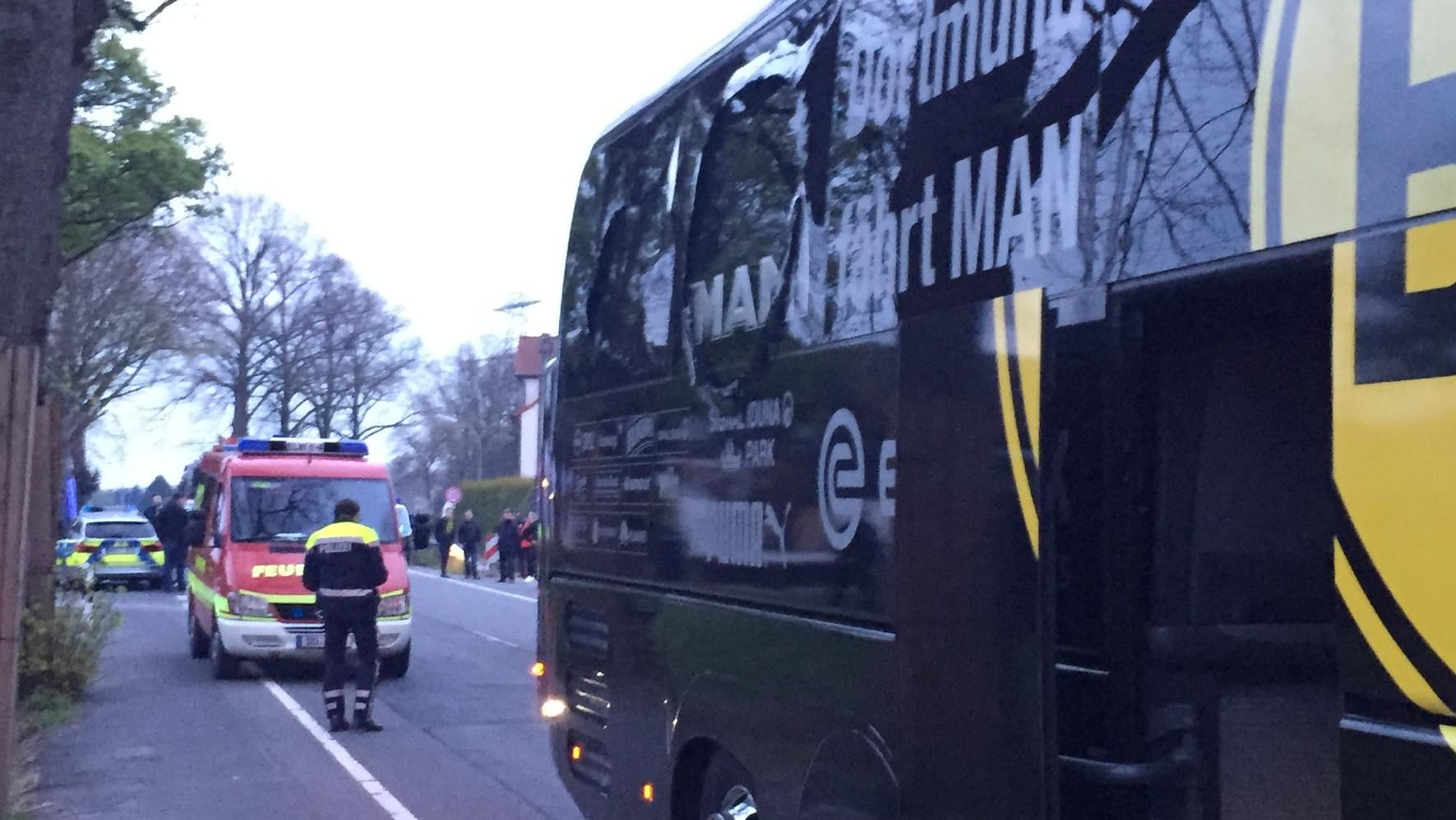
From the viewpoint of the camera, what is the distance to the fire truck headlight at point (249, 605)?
15.8 metres

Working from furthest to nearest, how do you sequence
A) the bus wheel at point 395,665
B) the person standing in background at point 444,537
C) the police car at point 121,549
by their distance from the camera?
the person standing in background at point 444,537 → the police car at point 121,549 → the bus wheel at point 395,665

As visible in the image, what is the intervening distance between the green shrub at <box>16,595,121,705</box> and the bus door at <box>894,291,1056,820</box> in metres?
10.8

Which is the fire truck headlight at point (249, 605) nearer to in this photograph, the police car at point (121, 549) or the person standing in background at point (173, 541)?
the person standing in background at point (173, 541)

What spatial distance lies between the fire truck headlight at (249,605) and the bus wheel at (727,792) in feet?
35.7

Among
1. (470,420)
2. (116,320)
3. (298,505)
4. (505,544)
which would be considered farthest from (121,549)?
(470,420)

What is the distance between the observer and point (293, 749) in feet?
38.7

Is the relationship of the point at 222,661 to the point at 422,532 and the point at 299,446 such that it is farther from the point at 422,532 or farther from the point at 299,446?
the point at 299,446

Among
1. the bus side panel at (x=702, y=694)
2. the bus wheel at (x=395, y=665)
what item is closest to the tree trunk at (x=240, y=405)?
the bus wheel at (x=395, y=665)

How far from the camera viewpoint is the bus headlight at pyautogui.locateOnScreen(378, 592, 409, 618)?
15.9 metres

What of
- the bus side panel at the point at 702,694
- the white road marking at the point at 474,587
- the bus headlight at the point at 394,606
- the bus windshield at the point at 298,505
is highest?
the bus windshield at the point at 298,505

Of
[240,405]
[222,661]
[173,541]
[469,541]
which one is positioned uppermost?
[240,405]

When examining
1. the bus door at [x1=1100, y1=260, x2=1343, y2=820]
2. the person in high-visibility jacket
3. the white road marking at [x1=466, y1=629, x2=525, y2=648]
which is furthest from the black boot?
the bus door at [x1=1100, y1=260, x2=1343, y2=820]

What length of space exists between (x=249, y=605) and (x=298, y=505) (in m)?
1.44

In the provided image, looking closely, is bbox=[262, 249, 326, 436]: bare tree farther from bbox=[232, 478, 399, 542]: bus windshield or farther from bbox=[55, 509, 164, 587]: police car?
bbox=[232, 478, 399, 542]: bus windshield
